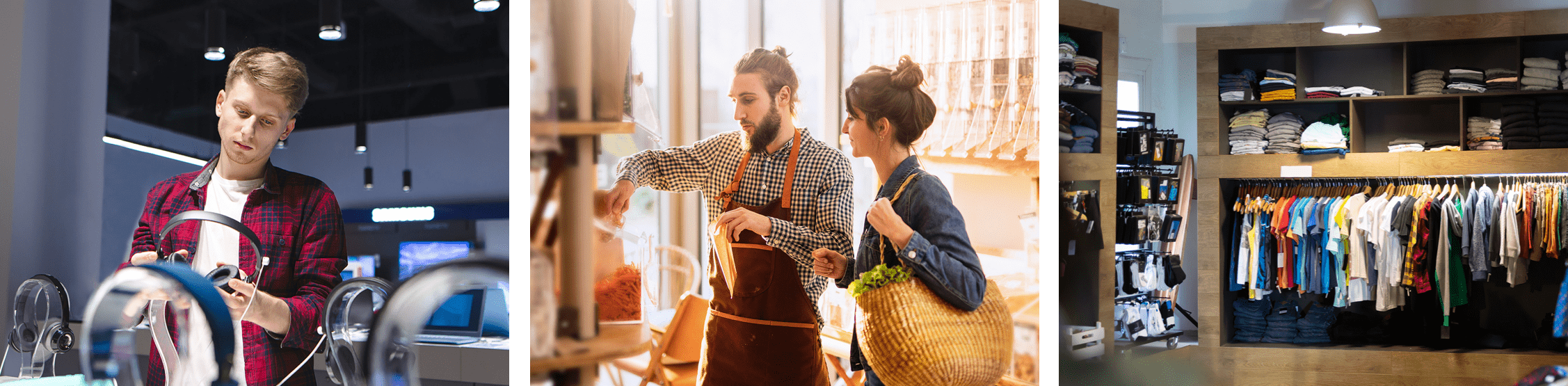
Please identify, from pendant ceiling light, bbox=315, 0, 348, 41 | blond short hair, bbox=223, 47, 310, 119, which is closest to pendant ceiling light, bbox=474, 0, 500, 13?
pendant ceiling light, bbox=315, 0, 348, 41

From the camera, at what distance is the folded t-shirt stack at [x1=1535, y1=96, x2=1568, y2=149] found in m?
3.99

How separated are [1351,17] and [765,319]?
3.15 m

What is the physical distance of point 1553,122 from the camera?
400 centimetres

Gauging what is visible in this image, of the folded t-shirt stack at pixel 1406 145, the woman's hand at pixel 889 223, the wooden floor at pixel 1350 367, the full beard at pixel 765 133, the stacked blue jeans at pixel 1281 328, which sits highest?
Result: the folded t-shirt stack at pixel 1406 145

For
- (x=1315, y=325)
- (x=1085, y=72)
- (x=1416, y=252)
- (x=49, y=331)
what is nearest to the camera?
(x=49, y=331)

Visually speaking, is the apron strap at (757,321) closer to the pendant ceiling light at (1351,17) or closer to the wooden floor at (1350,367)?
the wooden floor at (1350,367)

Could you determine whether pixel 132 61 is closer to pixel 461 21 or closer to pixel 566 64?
pixel 461 21

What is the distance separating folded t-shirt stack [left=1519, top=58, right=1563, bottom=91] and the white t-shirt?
5266mm

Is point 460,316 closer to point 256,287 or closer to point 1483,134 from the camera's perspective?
point 256,287

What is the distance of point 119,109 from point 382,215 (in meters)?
1.03

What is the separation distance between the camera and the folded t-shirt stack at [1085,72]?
3.69 metres

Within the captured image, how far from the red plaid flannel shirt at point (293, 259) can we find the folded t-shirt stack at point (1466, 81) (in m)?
4.84

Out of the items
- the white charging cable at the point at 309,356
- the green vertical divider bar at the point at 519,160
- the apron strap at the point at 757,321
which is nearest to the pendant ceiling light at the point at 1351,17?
the apron strap at the point at 757,321

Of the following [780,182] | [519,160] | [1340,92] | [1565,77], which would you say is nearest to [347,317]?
[519,160]
